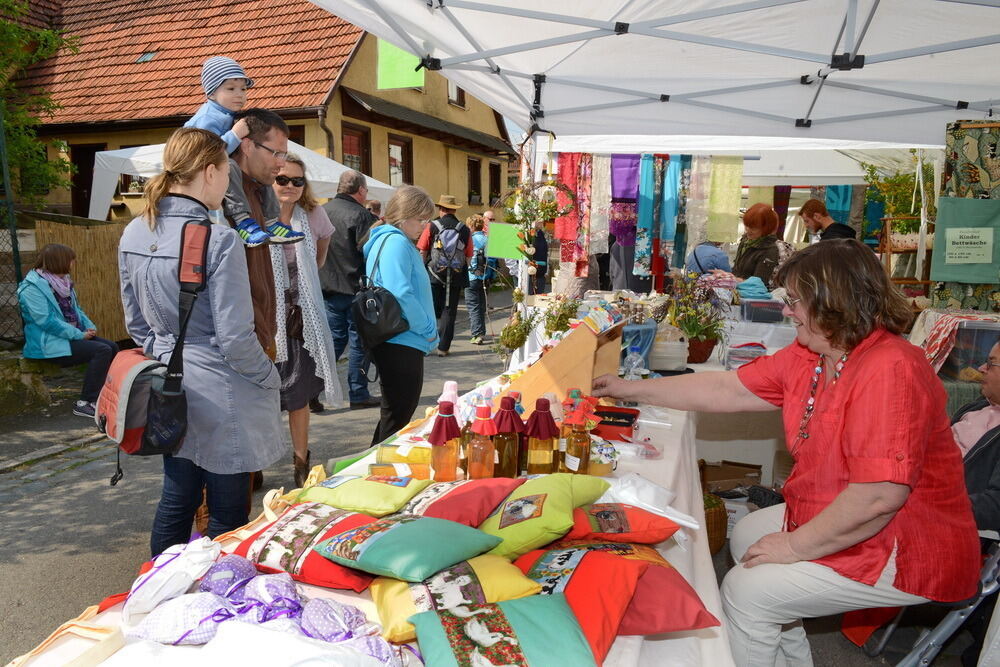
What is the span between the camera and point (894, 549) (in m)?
1.85

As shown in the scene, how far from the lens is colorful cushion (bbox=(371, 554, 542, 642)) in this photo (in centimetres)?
130

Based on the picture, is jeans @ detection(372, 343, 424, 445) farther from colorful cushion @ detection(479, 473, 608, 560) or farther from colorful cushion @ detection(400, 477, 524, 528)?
colorful cushion @ detection(479, 473, 608, 560)

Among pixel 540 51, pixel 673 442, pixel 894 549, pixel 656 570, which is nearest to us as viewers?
pixel 656 570

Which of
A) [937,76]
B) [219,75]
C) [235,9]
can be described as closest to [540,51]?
[219,75]

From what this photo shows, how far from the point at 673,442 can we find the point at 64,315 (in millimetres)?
5237

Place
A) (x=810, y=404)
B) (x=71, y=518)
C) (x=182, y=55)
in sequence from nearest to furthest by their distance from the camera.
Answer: (x=810, y=404), (x=71, y=518), (x=182, y=55)

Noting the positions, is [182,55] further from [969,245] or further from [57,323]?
[969,245]

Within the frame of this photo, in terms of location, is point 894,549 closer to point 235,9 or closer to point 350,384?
point 350,384

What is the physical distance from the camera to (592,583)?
1388 mm

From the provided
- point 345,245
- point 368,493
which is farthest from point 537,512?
point 345,245

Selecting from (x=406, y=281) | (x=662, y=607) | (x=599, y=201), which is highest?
(x=599, y=201)

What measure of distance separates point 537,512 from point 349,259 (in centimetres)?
453

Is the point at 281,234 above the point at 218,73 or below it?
below

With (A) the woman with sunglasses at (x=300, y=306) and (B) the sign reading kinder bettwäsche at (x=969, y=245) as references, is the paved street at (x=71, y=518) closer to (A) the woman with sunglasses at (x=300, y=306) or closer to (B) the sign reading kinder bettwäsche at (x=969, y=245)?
(A) the woman with sunglasses at (x=300, y=306)
